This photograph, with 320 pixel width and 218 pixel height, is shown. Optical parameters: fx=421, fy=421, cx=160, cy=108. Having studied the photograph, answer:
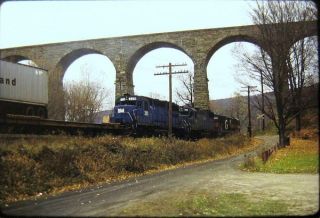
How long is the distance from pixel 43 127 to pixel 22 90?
579 centimetres

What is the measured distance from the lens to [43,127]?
23750 millimetres

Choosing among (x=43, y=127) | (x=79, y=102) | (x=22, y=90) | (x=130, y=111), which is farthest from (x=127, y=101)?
(x=79, y=102)

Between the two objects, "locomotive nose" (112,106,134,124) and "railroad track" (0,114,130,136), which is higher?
"locomotive nose" (112,106,134,124)

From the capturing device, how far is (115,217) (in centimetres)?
521

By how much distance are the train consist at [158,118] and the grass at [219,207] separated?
2791 centimetres

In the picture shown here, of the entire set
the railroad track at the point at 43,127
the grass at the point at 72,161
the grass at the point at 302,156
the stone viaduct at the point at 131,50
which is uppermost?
the stone viaduct at the point at 131,50

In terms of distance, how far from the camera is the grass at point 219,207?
4.53 metres

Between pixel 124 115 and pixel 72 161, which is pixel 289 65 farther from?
pixel 124 115

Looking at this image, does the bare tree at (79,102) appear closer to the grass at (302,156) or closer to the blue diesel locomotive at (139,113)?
the blue diesel locomotive at (139,113)

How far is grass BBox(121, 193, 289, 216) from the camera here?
4.53m

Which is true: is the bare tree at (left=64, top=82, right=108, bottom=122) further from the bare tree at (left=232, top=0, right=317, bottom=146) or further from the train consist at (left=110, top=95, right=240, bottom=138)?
the bare tree at (left=232, top=0, right=317, bottom=146)

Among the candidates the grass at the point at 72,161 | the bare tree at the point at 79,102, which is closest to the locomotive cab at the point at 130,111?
the grass at the point at 72,161

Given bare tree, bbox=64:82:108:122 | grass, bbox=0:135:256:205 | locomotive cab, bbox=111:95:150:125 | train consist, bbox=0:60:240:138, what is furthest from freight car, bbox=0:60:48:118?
bare tree, bbox=64:82:108:122

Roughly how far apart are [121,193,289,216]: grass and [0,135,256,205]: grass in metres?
8.29
